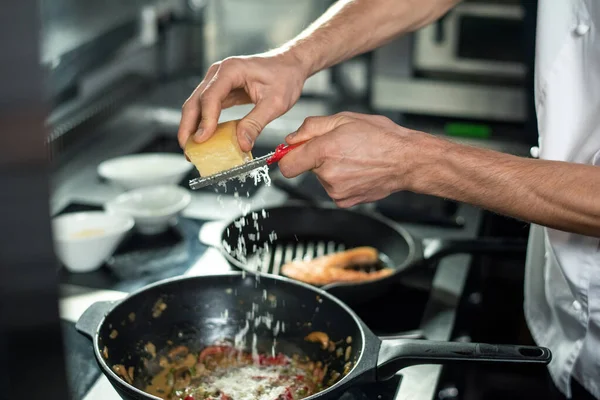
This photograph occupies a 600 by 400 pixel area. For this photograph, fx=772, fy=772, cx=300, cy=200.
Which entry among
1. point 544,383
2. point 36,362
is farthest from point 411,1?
point 36,362

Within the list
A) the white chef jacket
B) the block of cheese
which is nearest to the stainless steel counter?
the white chef jacket

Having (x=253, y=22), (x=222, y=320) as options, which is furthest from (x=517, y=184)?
(x=253, y=22)

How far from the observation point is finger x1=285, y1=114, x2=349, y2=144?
130 centimetres

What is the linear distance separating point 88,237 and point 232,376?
513 mm

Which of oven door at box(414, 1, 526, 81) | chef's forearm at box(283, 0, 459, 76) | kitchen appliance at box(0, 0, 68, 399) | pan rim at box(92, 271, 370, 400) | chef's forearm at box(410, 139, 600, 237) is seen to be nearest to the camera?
kitchen appliance at box(0, 0, 68, 399)

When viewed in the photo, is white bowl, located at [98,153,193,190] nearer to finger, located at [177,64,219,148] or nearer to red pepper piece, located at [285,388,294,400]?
finger, located at [177,64,219,148]

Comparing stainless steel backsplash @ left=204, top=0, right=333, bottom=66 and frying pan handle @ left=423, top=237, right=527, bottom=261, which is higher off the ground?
stainless steel backsplash @ left=204, top=0, right=333, bottom=66

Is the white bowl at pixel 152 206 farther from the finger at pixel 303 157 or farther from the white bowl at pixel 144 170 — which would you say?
the finger at pixel 303 157

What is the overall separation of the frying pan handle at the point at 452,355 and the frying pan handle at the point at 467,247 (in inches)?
20.0

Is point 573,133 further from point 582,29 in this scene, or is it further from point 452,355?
point 452,355

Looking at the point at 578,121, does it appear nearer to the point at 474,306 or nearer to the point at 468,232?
the point at 468,232

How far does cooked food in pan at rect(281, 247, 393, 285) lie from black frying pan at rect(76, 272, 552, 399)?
0.20 meters

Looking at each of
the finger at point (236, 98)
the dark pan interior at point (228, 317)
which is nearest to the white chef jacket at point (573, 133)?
the dark pan interior at point (228, 317)

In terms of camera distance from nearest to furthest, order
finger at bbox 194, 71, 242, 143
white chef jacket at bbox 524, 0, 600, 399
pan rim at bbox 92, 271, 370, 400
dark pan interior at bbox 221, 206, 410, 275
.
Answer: pan rim at bbox 92, 271, 370, 400 → finger at bbox 194, 71, 242, 143 → white chef jacket at bbox 524, 0, 600, 399 → dark pan interior at bbox 221, 206, 410, 275
